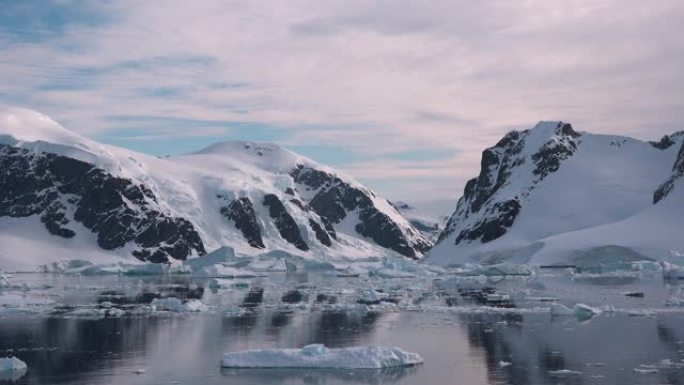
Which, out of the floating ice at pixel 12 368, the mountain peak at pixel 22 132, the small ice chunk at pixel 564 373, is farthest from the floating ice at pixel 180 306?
the mountain peak at pixel 22 132

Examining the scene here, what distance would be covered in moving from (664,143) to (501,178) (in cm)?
2886

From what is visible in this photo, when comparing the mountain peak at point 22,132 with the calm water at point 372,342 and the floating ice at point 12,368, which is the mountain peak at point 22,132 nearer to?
the calm water at point 372,342

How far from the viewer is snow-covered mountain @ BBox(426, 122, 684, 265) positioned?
392 ft

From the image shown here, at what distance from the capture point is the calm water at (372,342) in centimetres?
2702

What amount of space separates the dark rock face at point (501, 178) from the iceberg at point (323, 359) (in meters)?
115

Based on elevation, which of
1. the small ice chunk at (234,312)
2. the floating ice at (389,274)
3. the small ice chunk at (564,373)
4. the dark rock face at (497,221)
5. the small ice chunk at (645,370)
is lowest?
the small ice chunk at (564,373)

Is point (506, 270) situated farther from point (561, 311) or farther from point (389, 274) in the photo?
point (561, 311)

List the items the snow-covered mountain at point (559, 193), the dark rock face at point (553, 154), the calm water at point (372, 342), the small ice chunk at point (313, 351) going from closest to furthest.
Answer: the calm water at point (372, 342) < the small ice chunk at point (313, 351) < the snow-covered mountain at point (559, 193) < the dark rock face at point (553, 154)

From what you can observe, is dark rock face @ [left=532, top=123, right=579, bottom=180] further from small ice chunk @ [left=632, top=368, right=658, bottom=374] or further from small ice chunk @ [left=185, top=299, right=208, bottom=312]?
small ice chunk @ [left=632, top=368, right=658, bottom=374]

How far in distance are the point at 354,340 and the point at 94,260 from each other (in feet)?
465

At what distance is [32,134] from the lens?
7717 inches

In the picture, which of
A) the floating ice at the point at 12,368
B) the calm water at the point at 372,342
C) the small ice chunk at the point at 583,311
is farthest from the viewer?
the small ice chunk at the point at 583,311

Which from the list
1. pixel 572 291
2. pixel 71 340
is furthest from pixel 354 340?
pixel 572 291

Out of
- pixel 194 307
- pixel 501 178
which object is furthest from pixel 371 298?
pixel 501 178
